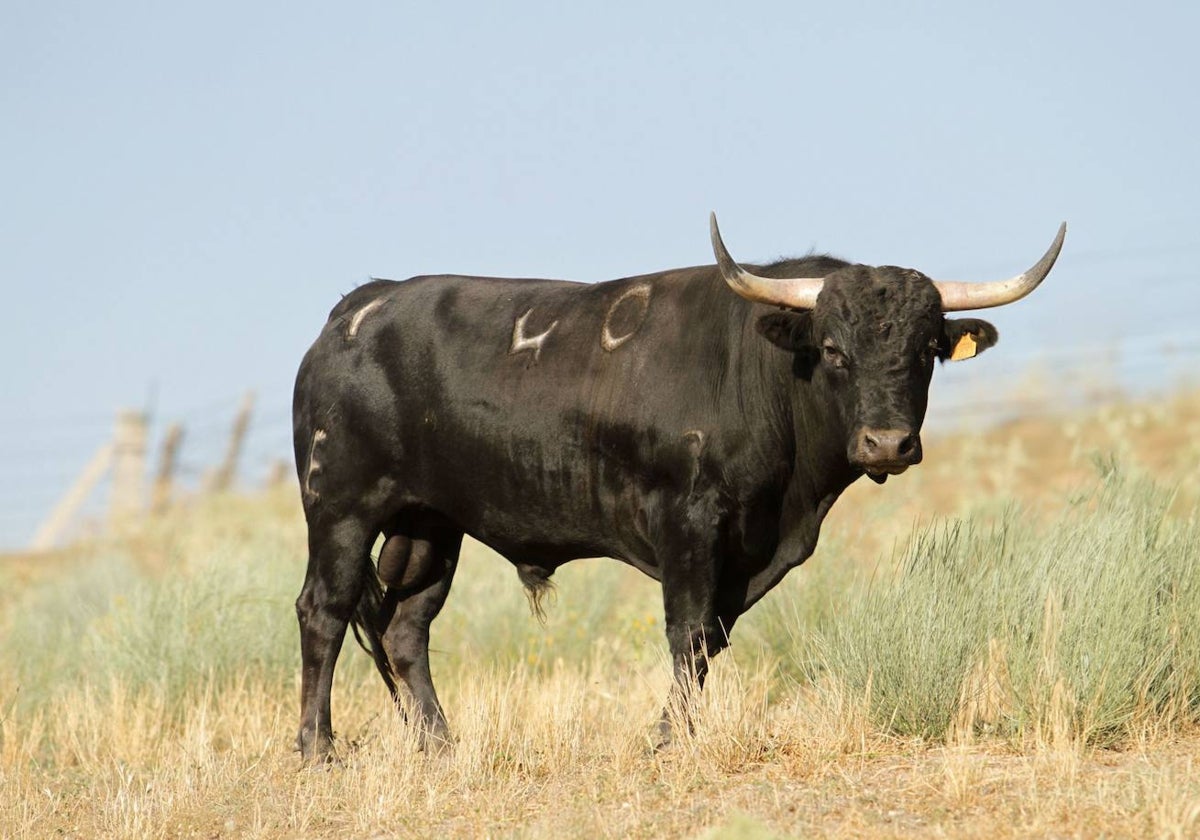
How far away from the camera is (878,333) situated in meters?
6.59

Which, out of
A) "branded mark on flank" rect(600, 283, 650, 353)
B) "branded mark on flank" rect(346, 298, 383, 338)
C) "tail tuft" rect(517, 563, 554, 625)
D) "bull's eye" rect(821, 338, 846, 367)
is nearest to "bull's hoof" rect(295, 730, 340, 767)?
"tail tuft" rect(517, 563, 554, 625)

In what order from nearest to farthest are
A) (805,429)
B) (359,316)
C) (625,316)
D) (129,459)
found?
(805,429), (625,316), (359,316), (129,459)

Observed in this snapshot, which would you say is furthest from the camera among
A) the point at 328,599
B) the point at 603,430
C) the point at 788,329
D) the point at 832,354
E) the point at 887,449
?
the point at 328,599

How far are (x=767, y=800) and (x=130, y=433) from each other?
20.0 metres

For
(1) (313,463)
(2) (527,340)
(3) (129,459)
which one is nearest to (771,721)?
(2) (527,340)

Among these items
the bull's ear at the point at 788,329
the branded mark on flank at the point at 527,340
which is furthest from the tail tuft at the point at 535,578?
the bull's ear at the point at 788,329

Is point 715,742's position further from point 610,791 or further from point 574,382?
point 574,382

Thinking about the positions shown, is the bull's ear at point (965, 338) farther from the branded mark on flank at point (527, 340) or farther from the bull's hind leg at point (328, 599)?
the bull's hind leg at point (328, 599)

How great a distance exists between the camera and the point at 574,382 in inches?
290

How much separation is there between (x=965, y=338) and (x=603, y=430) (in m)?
1.67

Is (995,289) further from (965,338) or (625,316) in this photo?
(625,316)

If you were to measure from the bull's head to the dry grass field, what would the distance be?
0.98 metres

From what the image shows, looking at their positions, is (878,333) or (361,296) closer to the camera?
(878,333)

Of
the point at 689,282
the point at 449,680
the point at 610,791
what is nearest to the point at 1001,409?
the point at 449,680
